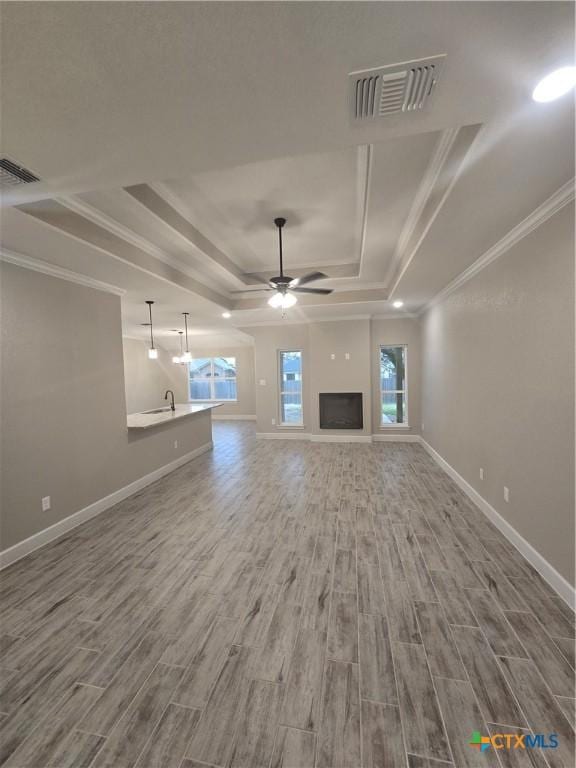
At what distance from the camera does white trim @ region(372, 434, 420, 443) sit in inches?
265

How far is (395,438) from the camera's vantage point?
682 cm

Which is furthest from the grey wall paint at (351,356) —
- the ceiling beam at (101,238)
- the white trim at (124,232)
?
the ceiling beam at (101,238)

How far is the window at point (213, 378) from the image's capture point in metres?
10.5

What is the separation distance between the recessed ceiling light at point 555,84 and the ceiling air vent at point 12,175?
2.41 meters

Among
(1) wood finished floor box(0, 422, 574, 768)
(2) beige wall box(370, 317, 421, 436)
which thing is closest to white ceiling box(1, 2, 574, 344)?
(1) wood finished floor box(0, 422, 574, 768)

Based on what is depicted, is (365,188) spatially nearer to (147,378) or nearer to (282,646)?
(282,646)

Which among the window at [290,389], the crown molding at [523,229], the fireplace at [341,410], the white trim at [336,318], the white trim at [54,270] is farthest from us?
the window at [290,389]

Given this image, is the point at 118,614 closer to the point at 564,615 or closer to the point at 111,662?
the point at 111,662

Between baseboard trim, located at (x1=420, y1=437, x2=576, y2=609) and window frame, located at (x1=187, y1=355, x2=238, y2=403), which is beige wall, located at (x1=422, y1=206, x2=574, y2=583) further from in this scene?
window frame, located at (x1=187, y1=355, x2=238, y2=403)

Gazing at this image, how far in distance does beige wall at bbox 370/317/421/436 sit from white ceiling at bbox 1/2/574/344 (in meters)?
3.47

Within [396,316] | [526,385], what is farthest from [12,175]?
[396,316]

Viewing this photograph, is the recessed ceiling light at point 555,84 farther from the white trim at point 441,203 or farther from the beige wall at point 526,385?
the beige wall at point 526,385

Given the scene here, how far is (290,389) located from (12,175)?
6144 millimetres

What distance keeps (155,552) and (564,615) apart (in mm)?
3052
